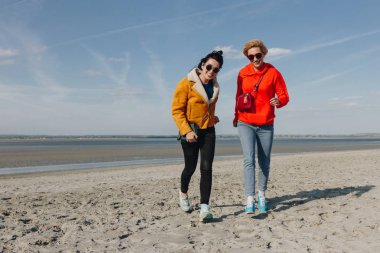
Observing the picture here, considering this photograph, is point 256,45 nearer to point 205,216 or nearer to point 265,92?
point 265,92

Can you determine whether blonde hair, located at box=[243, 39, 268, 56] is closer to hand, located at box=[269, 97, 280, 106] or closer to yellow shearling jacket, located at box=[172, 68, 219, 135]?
hand, located at box=[269, 97, 280, 106]

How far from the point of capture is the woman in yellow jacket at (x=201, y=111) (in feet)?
14.5

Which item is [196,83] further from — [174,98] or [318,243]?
[318,243]

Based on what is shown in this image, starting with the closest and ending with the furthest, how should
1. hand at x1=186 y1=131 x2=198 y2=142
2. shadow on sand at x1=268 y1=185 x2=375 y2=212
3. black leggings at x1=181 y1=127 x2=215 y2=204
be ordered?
hand at x1=186 y1=131 x2=198 y2=142 < black leggings at x1=181 y1=127 x2=215 y2=204 < shadow on sand at x1=268 y1=185 x2=375 y2=212

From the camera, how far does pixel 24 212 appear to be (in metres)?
5.24

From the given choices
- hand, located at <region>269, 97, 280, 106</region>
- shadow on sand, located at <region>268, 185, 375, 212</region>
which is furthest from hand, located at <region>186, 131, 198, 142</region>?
shadow on sand, located at <region>268, 185, 375, 212</region>

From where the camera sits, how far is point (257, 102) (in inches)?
188

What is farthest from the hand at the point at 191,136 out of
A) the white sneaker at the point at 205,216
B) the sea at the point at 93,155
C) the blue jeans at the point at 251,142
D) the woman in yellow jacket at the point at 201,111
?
the sea at the point at 93,155

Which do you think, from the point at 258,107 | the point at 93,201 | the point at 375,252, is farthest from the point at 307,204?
the point at 93,201

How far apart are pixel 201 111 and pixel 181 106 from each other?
256mm

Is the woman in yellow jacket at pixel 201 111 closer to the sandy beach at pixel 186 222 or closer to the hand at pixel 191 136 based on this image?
the hand at pixel 191 136

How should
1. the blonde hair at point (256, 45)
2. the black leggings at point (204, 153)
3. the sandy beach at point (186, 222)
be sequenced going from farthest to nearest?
the blonde hair at point (256, 45) → the black leggings at point (204, 153) → the sandy beach at point (186, 222)

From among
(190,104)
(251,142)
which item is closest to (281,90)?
(251,142)

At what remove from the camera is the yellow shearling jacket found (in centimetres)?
440
